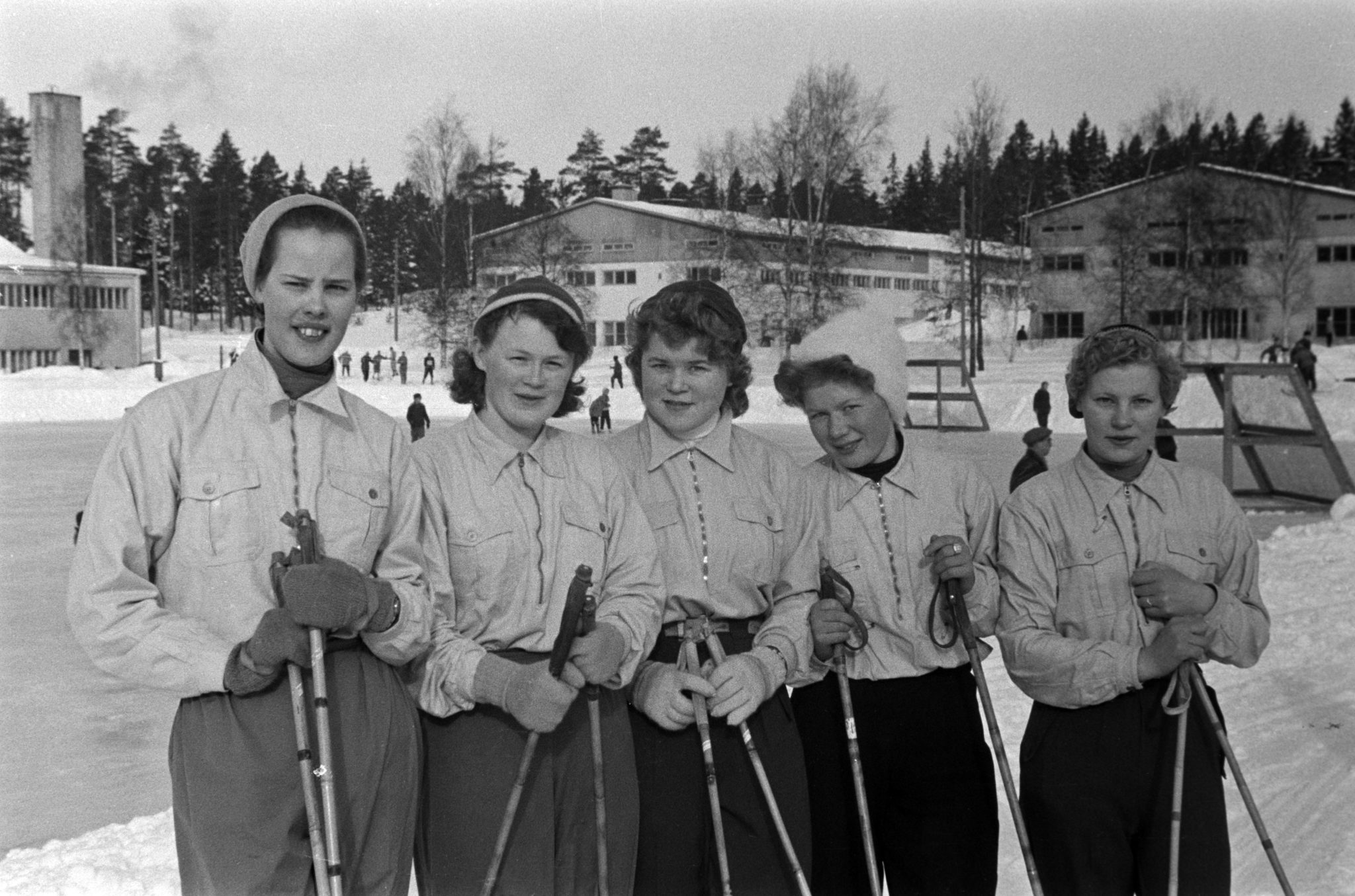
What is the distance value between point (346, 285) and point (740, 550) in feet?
3.69

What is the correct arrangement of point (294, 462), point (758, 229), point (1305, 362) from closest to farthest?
1. point (294, 462)
2. point (1305, 362)
3. point (758, 229)

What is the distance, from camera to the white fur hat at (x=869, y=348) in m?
3.15

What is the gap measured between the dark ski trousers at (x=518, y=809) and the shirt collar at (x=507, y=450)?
0.44 metres

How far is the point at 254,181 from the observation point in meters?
54.1

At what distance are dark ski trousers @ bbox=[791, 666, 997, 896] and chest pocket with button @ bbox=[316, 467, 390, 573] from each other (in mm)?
1261

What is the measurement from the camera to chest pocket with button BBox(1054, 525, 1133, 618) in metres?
2.86

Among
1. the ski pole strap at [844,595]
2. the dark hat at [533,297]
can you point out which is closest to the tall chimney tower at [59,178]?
the dark hat at [533,297]

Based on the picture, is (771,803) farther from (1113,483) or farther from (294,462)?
(294,462)

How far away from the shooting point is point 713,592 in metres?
2.93

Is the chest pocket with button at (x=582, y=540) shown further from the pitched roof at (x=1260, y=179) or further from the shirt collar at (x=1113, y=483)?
the pitched roof at (x=1260, y=179)

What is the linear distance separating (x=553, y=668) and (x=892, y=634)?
0.99 m

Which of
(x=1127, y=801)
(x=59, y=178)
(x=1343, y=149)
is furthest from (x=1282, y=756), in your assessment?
(x=59, y=178)

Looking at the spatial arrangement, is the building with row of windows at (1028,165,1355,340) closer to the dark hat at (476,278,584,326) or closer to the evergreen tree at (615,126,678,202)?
the evergreen tree at (615,126,678,202)

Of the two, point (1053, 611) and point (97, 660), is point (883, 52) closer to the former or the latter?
point (1053, 611)
